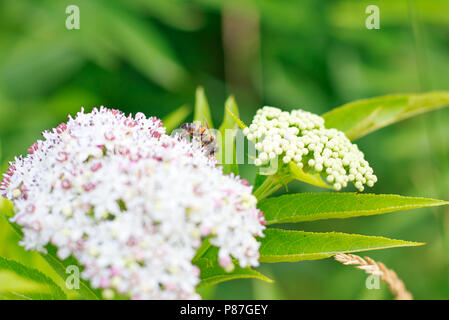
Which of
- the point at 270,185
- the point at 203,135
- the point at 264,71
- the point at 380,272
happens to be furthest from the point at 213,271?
the point at 264,71

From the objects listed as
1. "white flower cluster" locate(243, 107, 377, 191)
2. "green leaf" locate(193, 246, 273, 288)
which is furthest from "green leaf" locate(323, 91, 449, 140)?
"green leaf" locate(193, 246, 273, 288)

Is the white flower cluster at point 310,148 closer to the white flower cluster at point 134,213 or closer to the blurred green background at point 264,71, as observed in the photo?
the white flower cluster at point 134,213

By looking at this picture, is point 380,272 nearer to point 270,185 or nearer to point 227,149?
point 270,185

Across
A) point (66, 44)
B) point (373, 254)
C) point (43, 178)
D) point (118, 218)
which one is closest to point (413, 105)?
point (118, 218)

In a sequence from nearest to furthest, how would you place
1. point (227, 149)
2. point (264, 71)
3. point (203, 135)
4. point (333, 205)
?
point (333, 205), point (227, 149), point (203, 135), point (264, 71)

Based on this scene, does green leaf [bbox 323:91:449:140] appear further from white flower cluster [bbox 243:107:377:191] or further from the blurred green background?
the blurred green background

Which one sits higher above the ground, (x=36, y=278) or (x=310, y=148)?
(x=310, y=148)
